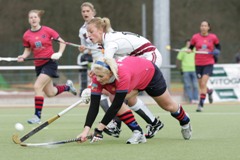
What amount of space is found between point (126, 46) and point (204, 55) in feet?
20.1

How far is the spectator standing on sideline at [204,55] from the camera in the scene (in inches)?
574

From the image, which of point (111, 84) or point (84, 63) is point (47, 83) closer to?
point (111, 84)

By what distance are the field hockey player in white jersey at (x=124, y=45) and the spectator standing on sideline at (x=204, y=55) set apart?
543 cm

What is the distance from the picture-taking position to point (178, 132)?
31.8 ft

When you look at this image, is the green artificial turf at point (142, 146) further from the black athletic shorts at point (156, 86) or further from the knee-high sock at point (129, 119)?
the black athletic shorts at point (156, 86)

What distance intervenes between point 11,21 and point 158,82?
92.8 feet

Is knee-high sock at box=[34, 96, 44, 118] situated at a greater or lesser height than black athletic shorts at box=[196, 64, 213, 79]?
greater

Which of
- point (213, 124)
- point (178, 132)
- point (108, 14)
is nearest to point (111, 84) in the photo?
point (178, 132)

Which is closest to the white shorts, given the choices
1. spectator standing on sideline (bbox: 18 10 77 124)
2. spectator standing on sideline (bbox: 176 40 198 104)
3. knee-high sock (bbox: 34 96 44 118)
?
spectator standing on sideline (bbox: 18 10 77 124)

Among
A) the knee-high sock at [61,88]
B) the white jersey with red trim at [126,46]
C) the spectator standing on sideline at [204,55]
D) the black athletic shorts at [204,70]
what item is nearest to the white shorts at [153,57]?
the white jersey with red trim at [126,46]

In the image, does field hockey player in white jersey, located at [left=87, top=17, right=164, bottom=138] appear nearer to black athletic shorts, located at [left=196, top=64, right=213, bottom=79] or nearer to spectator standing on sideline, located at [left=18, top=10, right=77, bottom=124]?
spectator standing on sideline, located at [left=18, top=10, right=77, bottom=124]

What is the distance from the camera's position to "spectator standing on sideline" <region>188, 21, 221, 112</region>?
14570 mm

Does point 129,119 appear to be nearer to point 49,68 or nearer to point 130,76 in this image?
point 130,76

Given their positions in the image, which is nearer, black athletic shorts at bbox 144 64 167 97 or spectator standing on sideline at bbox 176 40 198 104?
black athletic shorts at bbox 144 64 167 97
